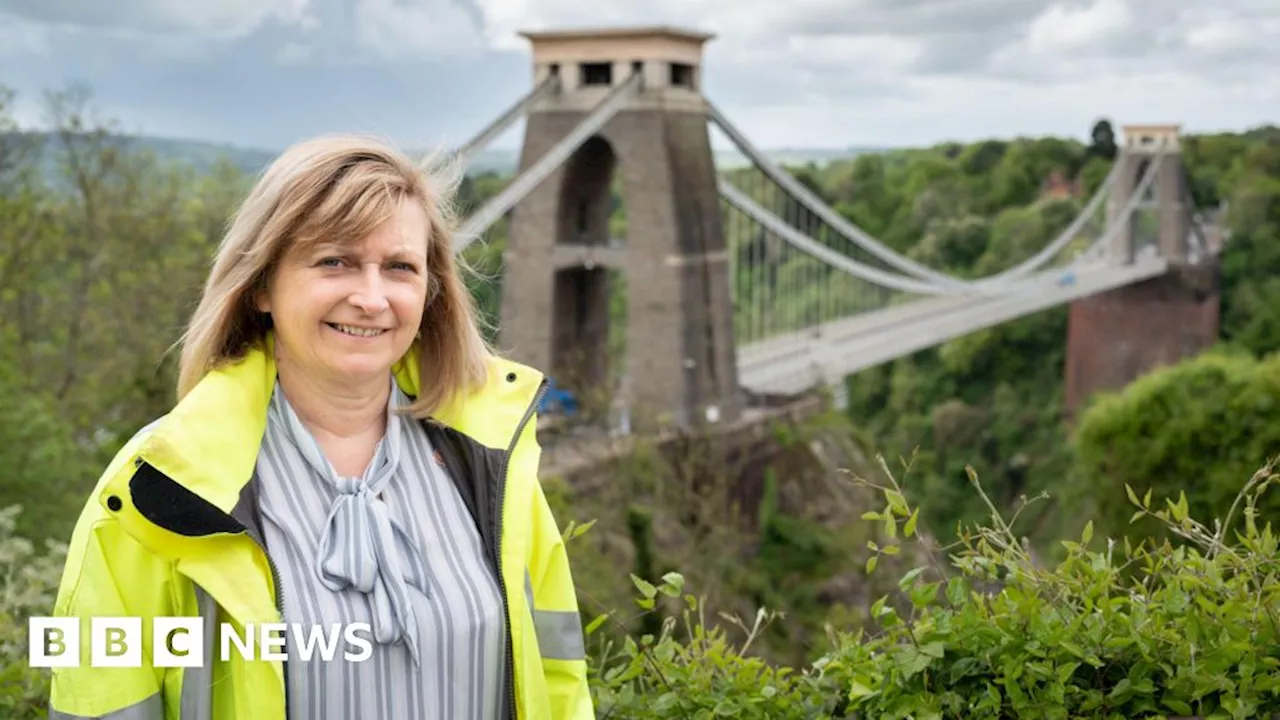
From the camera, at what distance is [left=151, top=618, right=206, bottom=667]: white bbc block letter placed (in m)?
1.22

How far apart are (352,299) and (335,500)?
18 cm

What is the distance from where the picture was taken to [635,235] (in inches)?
474

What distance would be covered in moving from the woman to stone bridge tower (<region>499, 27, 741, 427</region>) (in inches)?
397

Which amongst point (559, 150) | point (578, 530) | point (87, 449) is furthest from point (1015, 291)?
point (578, 530)

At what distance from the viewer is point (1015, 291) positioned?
73.4 feet

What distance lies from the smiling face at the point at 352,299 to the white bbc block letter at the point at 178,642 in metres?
0.26

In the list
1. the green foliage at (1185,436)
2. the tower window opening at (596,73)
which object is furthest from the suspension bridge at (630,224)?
the green foliage at (1185,436)

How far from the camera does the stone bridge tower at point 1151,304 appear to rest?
2544 centimetres

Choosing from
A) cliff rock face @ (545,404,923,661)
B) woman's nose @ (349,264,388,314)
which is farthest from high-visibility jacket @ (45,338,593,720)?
cliff rock face @ (545,404,923,661)

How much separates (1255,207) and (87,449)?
Result: 2279 cm

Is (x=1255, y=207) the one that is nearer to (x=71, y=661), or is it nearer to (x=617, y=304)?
(x=617, y=304)

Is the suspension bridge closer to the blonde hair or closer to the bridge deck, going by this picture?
the bridge deck

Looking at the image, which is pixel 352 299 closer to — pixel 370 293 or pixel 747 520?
pixel 370 293

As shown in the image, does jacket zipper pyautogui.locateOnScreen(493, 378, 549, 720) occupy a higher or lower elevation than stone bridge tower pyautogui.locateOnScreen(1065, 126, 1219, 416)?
higher
